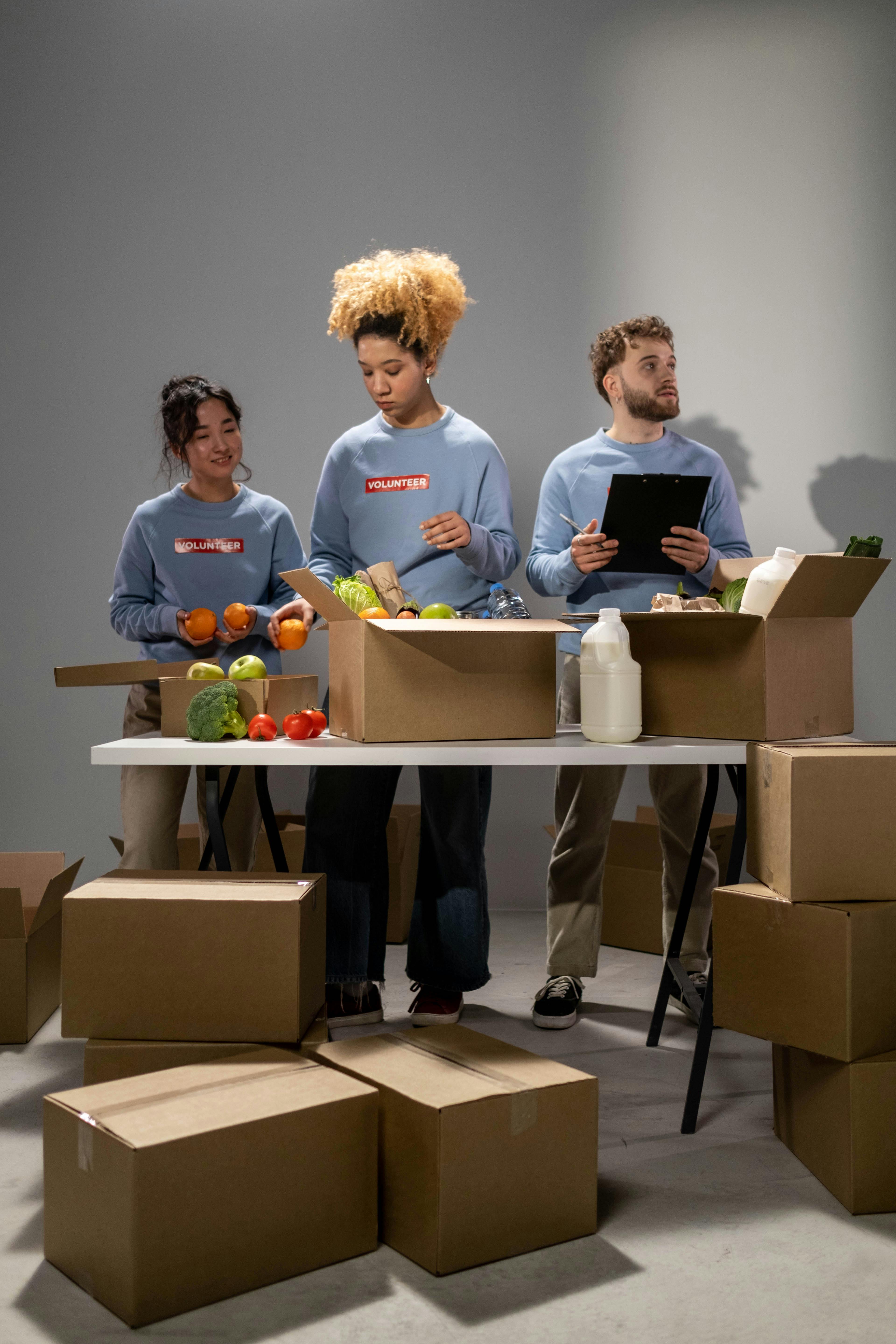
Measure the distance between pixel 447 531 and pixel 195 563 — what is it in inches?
37.5

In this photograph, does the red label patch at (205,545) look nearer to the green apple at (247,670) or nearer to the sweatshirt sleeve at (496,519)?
the sweatshirt sleeve at (496,519)

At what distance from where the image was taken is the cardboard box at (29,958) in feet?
7.93

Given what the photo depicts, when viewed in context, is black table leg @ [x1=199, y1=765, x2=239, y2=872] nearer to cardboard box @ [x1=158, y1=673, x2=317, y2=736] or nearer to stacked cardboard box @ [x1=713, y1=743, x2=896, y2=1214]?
cardboard box @ [x1=158, y1=673, x2=317, y2=736]

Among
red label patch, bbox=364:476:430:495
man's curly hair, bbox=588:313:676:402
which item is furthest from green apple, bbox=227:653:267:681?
man's curly hair, bbox=588:313:676:402

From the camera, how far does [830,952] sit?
5.33 feet

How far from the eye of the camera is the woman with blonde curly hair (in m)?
2.38

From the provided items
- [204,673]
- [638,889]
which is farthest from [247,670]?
[638,889]

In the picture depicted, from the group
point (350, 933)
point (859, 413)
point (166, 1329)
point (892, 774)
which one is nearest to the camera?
point (166, 1329)

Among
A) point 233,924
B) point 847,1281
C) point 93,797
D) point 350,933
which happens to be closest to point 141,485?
point 93,797

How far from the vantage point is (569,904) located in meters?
2.60

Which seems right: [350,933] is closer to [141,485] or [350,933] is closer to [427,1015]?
[427,1015]

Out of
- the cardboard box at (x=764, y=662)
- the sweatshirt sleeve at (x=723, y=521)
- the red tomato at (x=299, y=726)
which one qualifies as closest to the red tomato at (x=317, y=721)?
the red tomato at (x=299, y=726)

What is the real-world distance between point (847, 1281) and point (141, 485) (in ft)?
11.1

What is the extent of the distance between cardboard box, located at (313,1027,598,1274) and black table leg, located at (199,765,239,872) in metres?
0.53
